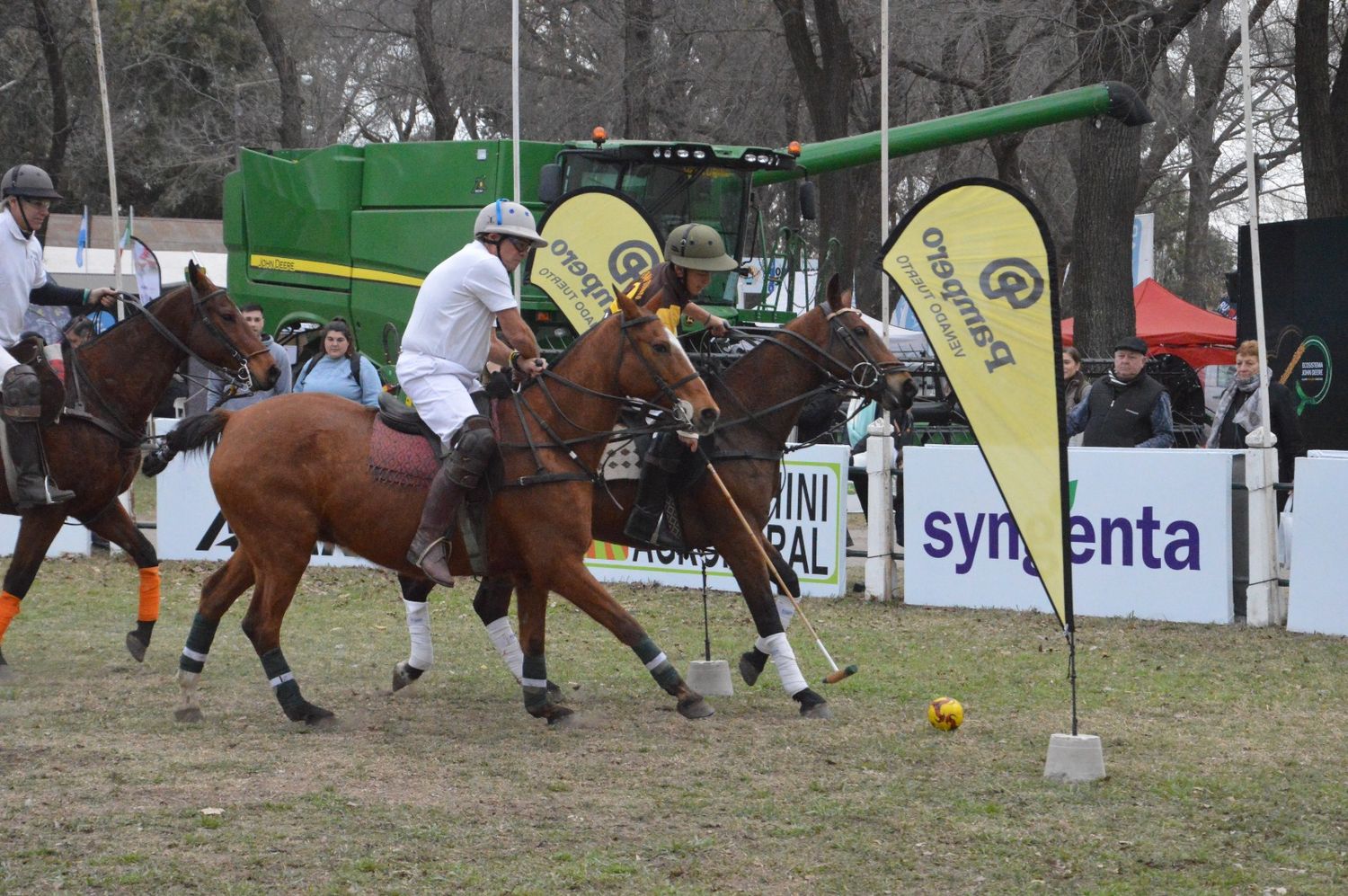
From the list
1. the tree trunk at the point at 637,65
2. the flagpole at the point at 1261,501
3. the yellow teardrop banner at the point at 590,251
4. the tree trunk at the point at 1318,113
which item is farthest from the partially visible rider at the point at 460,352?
the tree trunk at the point at 637,65

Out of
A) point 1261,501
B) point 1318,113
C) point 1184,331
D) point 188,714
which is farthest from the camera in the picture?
point 1184,331

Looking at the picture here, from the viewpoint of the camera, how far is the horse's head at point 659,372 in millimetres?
7941

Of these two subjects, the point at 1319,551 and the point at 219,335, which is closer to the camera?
the point at 219,335

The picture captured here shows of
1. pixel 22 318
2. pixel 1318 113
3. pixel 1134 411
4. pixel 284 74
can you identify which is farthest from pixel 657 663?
pixel 284 74

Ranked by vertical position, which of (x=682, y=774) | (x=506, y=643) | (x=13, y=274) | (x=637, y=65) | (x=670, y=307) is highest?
(x=637, y=65)

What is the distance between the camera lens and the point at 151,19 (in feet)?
135

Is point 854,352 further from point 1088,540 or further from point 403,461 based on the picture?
point 1088,540

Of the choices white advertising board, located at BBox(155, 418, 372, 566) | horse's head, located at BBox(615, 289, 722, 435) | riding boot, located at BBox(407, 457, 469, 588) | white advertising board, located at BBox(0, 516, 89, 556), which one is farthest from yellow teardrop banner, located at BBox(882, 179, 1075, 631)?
white advertising board, located at BBox(0, 516, 89, 556)

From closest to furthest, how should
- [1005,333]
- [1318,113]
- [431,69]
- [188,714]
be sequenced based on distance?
1. [1005,333]
2. [188,714]
3. [1318,113]
4. [431,69]

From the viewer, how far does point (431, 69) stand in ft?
104

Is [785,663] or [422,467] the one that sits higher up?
[422,467]

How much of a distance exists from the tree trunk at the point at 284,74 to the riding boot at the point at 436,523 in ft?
87.1

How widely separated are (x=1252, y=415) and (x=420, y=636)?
7.35m

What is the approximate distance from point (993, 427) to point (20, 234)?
6.14m
